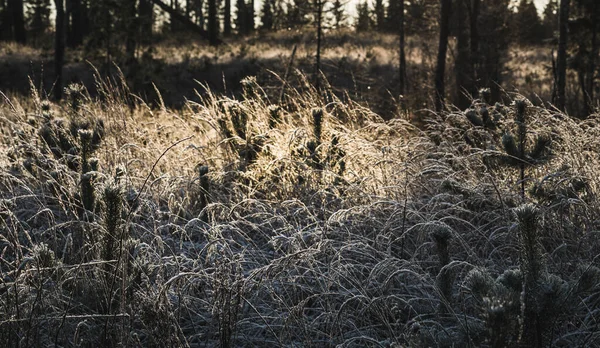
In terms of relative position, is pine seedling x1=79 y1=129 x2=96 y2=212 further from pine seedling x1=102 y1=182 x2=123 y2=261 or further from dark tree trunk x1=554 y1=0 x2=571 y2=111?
dark tree trunk x1=554 y1=0 x2=571 y2=111

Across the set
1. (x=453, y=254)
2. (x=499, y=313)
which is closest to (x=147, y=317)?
(x=499, y=313)

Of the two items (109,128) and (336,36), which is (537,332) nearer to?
(109,128)

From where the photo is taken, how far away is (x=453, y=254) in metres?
3.40

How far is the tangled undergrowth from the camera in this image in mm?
2271

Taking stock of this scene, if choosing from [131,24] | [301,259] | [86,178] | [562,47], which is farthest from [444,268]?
[131,24]

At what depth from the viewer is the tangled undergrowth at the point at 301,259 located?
89.4 inches

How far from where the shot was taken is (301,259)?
2.87 m

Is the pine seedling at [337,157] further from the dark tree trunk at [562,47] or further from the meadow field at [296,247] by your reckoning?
the dark tree trunk at [562,47]

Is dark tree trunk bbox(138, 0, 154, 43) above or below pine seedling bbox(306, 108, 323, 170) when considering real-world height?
above

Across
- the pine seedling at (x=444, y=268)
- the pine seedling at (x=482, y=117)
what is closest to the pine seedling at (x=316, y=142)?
the pine seedling at (x=482, y=117)

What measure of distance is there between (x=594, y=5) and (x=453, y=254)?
14819 millimetres

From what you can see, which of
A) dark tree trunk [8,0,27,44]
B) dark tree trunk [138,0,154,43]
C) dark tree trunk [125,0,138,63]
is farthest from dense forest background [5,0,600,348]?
dark tree trunk [8,0,27,44]

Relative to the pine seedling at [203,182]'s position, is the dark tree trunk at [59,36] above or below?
above

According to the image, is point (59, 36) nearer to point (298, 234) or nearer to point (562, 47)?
point (562, 47)
